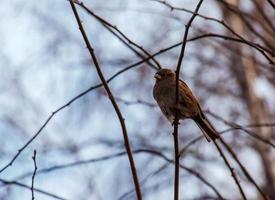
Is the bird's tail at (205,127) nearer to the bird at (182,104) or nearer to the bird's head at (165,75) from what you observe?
the bird at (182,104)

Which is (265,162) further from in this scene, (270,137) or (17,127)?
(17,127)

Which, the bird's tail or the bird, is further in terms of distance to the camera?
the bird

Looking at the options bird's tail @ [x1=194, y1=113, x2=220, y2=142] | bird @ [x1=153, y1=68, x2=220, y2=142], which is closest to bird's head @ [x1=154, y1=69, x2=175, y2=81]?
bird @ [x1=153, y1=68, x2=220, y2=142]

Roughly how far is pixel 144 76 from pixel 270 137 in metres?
2.06

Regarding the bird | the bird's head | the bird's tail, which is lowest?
the bird's tail

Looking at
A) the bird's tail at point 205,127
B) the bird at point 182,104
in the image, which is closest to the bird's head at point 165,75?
the bird at point 182,104

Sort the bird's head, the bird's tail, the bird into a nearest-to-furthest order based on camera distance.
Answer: the bird's tail, the bird, the bird's head

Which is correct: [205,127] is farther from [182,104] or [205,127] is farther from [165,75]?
[165,75]

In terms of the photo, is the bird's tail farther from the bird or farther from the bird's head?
the bird's head

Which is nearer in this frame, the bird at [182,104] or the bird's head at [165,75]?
the bird at [182,104]

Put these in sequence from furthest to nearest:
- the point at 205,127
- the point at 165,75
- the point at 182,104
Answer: the point at 165,75
the point at 182,104
the point at 205,127

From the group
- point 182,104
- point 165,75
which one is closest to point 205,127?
point 182,104

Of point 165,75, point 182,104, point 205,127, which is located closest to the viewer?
point 205,127

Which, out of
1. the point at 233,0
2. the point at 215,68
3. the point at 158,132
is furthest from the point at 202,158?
the point at 233,0
